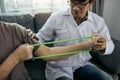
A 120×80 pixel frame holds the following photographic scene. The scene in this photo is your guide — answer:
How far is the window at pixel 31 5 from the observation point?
250cm

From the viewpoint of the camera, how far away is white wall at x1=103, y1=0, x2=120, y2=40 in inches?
99.9

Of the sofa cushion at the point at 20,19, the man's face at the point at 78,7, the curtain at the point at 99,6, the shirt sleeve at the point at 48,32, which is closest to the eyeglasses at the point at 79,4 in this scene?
the man's face at the point at 78,7

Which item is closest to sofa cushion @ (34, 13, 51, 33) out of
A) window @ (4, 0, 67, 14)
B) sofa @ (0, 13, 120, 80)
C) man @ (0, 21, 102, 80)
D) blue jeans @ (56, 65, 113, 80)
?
sofa @ (0, 13, 120, 80)

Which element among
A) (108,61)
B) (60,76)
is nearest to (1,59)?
(60,76)

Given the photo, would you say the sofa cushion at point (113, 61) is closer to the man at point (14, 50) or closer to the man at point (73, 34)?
the man at point (73, 34)

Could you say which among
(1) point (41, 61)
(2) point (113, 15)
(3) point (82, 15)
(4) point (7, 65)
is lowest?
(1) point (41, 61)

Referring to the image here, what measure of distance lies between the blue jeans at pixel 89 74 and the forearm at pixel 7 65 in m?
0.50

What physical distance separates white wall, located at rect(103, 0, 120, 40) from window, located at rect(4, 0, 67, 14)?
59 cm

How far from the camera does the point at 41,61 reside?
2086mm

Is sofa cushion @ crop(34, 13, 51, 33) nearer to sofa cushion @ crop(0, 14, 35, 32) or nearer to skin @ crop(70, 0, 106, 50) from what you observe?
sofa cushion @ crop(0, 14, 35, 32)

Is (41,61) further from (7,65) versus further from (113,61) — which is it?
(7,65)

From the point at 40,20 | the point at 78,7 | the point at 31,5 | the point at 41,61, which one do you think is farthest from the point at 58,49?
the point at 31,5

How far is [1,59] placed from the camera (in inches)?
49.8

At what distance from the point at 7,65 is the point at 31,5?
1.48 metres
